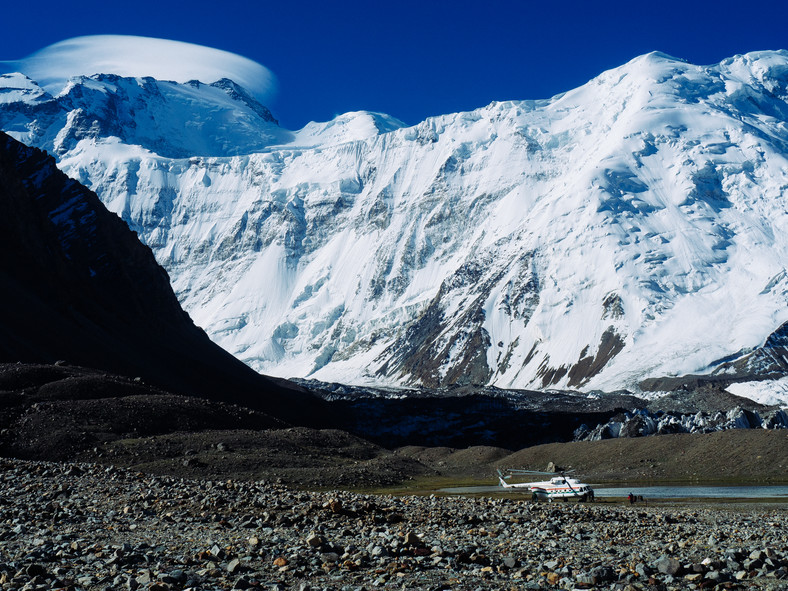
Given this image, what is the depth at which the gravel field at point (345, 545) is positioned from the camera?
21.2 m

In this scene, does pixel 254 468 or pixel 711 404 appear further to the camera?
pixel 711 404

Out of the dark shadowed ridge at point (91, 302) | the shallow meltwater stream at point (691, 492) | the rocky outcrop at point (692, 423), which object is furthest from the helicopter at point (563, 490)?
the dark shadowed ridge at point (91, 302)

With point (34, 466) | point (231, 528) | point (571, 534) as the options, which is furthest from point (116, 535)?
point (34, 466)

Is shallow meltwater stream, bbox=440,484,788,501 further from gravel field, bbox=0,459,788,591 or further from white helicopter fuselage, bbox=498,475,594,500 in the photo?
gravel field, bbox=0,459,788,591

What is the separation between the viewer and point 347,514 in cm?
3525

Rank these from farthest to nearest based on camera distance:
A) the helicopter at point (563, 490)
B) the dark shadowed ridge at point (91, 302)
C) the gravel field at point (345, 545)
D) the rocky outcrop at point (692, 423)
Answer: the dark shadowed ridge at point (91, 302)
the rocky outcrop at point (692, 423)
the helicopter at point (563, 490)
the gravel field at point (345, 545)

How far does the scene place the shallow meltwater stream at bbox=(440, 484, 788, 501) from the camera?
6306cm

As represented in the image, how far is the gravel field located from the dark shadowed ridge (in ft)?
278

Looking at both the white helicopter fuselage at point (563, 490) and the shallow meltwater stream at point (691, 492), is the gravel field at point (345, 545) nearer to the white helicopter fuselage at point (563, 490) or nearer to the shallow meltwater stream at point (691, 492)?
the white helicopter fuselage at point (563, 490)

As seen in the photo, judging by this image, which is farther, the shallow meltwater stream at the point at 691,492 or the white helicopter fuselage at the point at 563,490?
the shallow meltwater stream at the point at 691,492

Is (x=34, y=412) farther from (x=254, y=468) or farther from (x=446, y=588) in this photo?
(x=446, y=588)

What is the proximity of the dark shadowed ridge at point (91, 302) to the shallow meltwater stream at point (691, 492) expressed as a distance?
7705 centimetres

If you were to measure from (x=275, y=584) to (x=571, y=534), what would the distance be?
14861mm

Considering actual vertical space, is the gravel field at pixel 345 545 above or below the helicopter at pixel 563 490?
above
